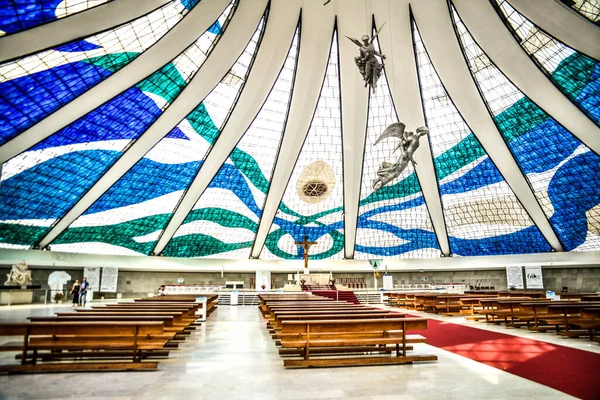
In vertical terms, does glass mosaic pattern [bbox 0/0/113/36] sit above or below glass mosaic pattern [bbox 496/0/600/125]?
below

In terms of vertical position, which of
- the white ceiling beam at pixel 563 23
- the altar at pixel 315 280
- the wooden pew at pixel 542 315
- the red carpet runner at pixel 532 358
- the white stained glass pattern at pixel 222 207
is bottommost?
the red carpet runner at pixel 532 358

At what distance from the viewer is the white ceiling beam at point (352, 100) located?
69.5 feet

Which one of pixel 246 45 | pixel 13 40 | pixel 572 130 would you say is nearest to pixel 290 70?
pixel 246 45

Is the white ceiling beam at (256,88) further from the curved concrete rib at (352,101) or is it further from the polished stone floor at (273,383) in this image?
the polished stone floor at (273,383)

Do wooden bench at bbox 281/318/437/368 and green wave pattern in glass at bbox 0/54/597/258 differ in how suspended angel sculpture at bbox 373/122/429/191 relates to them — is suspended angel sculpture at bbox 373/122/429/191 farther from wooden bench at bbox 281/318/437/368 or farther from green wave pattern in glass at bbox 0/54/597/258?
wooden bench at bbox 281/318/437/368

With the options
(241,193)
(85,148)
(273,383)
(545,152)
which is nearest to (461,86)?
(545,152)

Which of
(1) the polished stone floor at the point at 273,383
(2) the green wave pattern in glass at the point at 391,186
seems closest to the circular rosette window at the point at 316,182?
(2) the green wave pattern in glass at the point at 391,186

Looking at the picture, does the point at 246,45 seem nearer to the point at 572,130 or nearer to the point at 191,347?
the point at 191,347

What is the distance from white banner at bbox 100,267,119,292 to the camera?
1243 inches

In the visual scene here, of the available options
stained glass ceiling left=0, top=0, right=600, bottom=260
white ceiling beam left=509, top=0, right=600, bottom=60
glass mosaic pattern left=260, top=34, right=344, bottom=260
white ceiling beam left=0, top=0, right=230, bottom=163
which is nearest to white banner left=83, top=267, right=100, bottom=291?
stained glass ceiling left=0, top=0, right=600, bottom=260

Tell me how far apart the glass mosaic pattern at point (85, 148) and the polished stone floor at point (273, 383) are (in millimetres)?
13824

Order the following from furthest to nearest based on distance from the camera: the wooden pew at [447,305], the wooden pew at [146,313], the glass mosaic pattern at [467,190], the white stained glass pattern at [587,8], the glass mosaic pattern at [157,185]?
the glass mosaic pattern at [467,190], the glass mosaic pattern at [157,185], the wooden pew at [447,305], the white stained glass pattern at [587,8], the wooden pew at [146,313]

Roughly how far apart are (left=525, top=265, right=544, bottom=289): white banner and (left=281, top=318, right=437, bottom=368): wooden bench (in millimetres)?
30385

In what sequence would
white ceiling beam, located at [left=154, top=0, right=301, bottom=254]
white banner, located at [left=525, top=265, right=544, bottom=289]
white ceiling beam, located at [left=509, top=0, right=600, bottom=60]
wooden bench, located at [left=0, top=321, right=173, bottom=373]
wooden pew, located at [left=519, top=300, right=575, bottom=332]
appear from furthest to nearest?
white banner, located at [left=525, top=265, right=544, bottom=289]
white ceiling beam, located at [left=154, top=0, right=301, bottom=254]
white ceiling beam, located at [left=509, top=0, right=600, bottom=60]
wooden pew, located at [left=519, top=300, right=575, bottom=332]
wooden bench, located at [left=0, top=321, right=173, bottom=373]
